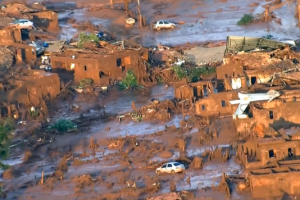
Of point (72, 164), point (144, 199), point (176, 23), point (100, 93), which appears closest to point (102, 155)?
point (72, 164)

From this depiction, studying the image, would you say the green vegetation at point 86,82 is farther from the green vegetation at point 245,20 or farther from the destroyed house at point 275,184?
the destroyed house at point 275,184

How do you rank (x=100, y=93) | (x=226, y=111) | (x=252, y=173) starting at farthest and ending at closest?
(x=100, y=93), (x=226, y=111), (x=252, y=173)

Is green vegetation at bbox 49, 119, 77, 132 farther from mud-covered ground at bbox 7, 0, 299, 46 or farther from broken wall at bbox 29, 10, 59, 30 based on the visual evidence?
broken wall at bbox 29, 10, 59, 30

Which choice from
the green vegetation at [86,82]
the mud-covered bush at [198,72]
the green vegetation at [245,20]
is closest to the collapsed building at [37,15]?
the green vegetation at [245,20]

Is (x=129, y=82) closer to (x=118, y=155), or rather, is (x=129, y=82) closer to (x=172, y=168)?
(x=118, y=155)

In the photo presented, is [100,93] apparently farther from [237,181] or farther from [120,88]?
[237,181]

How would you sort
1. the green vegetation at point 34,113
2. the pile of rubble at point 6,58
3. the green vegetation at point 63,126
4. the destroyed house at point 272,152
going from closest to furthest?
the destroyed house at point 272,152 < the green vegetation at point 63,126 < the green vegetation at point 34,113 < the pile of rubble at point 6,58
